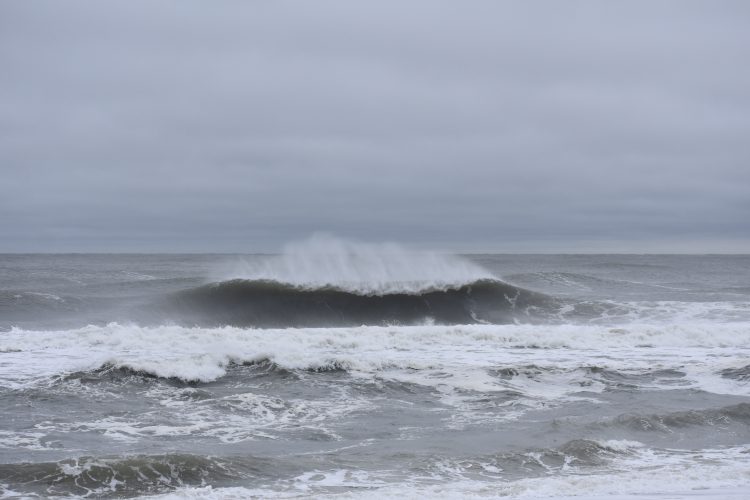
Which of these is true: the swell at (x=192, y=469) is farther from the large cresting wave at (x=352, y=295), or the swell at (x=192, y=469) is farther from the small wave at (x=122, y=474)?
the large cresting wave at (x=352, y=295)

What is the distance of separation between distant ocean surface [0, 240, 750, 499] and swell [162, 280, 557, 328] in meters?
0.30

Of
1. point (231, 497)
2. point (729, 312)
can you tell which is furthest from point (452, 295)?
point (231, 497)

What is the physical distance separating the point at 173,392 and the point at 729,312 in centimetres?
1837

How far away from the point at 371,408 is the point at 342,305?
12761 millimetres

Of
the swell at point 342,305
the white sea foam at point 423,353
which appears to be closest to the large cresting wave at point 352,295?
the swell at point 342,305

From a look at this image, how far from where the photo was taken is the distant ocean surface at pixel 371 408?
277 inches

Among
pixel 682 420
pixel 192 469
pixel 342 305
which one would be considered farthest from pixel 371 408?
pixel 342 305

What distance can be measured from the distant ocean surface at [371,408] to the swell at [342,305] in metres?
0.30

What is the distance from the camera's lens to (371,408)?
400 inches

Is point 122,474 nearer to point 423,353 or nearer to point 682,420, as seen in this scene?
point 682,420

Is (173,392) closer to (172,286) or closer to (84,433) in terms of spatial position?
(84,433)

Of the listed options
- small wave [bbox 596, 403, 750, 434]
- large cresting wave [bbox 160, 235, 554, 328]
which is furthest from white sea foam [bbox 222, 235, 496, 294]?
small wave [bbox 596, 403, 750, 434]

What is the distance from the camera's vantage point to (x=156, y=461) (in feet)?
23.9

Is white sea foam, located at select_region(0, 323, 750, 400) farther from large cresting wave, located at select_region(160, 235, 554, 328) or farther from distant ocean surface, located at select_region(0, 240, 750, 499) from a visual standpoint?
large cresting wave, located at select_region(160, 235, 554, 328)
